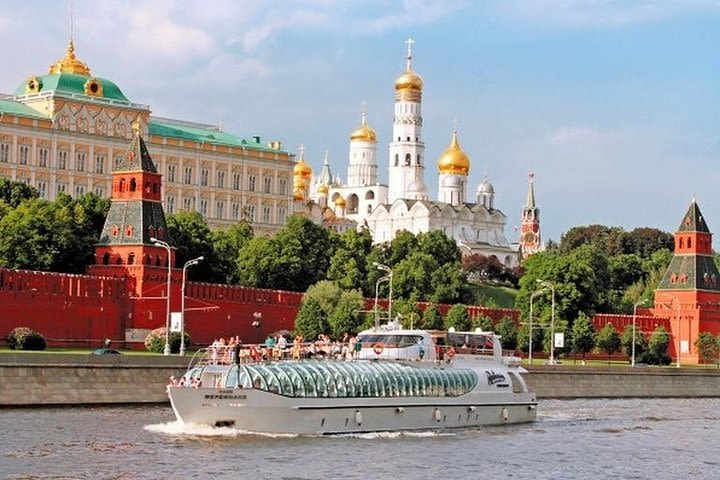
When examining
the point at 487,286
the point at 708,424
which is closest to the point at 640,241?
the point at 487,286

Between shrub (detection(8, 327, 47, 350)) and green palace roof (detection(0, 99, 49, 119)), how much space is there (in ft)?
205

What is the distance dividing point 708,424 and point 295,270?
47396 mm

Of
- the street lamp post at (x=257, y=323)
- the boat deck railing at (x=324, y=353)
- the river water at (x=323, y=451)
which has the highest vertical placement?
the street lamp post at (x=257, y=323)

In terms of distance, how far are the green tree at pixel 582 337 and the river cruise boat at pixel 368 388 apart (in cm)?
4291

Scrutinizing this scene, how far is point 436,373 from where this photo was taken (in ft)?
191

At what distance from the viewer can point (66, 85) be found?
139250 mm

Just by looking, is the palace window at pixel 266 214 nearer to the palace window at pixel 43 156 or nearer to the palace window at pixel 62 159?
the palace window at pixel 62 159

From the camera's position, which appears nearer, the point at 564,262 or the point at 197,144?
the point at 564,262

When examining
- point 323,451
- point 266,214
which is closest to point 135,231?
point 323,451

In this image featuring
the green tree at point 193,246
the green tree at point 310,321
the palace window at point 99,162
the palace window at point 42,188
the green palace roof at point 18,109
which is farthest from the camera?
the palace window at point 99,162

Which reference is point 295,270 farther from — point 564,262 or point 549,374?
point 549,374

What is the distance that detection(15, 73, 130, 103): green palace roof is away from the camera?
139m

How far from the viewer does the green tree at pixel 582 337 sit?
348 feet

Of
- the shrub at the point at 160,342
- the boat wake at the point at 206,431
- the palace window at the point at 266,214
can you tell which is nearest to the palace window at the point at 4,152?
the palace window at the point at 266,214
